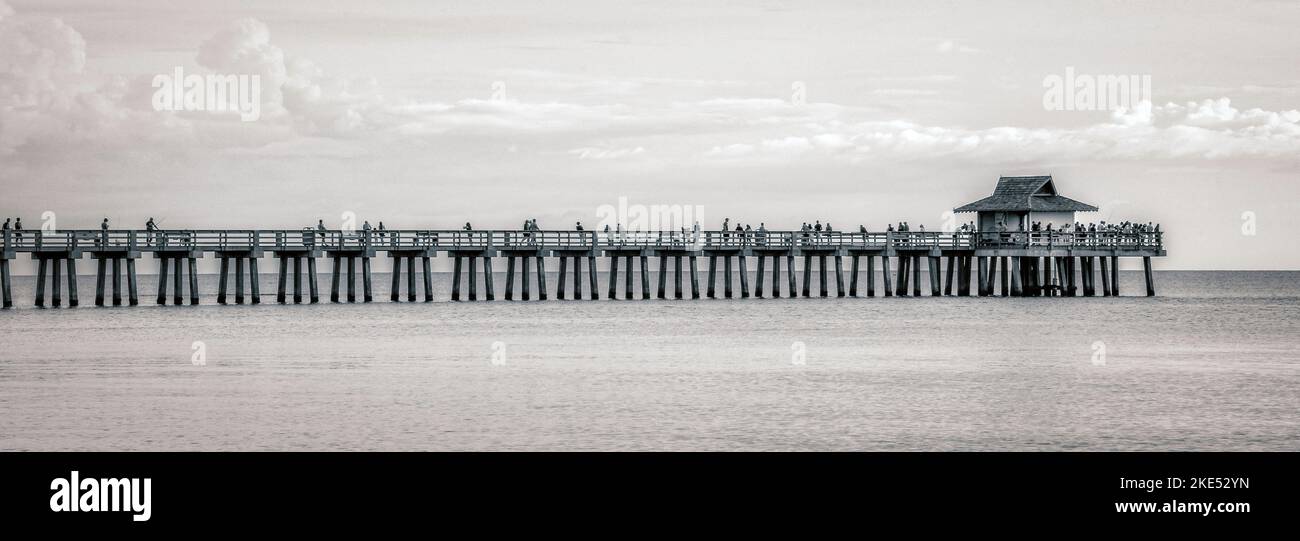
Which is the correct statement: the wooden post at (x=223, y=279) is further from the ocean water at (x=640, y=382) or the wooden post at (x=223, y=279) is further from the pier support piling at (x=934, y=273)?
the pier support piling at (x=934, y=273)

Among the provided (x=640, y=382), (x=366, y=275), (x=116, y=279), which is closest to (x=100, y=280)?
(x=116, y=279)

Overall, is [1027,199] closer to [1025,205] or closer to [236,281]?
[1025,205]

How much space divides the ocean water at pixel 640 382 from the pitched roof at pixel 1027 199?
9.78m

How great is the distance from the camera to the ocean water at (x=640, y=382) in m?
22.8

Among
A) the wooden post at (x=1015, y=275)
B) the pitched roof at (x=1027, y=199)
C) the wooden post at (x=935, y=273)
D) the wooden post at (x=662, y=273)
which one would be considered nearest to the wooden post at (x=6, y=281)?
the wooden post at (x=662, y=273)

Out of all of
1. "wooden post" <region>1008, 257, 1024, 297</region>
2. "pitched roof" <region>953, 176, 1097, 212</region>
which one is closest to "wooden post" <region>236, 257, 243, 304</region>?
"pitched roof" <region>953, 176, 1097, 212</region>

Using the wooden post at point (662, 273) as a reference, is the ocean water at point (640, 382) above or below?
below

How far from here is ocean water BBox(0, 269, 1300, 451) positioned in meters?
22.8

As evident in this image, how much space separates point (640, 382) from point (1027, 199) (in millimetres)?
34175

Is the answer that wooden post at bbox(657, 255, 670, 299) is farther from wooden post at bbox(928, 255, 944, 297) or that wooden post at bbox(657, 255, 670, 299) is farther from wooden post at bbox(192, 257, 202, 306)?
wooden post at bbox(192, 257, 202, 306)

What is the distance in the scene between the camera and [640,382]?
30.3 meters

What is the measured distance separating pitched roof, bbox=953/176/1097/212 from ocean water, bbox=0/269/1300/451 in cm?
978

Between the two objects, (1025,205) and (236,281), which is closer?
(236,281)
